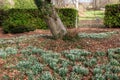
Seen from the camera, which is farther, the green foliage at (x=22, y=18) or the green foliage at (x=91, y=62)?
the green foliage at (x=22, y=18)

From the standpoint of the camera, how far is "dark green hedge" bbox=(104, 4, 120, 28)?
59.9 feet

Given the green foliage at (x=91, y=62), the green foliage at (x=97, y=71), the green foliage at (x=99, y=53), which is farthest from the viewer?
the green foliage at (x=99, y=53)

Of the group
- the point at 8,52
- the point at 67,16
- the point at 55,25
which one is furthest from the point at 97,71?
the point at 67,16

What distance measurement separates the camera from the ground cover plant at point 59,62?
666 cm

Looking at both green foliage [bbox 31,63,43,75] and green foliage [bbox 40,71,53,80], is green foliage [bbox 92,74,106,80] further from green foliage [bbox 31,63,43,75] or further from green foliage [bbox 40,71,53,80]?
green foliage [bbox 31,63,43,75]

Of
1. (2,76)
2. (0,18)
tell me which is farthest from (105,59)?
(0,18)

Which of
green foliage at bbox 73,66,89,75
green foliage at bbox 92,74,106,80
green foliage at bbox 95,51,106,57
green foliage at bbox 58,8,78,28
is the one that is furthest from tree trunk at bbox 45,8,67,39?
green foliage at bbox 58,8,78,28

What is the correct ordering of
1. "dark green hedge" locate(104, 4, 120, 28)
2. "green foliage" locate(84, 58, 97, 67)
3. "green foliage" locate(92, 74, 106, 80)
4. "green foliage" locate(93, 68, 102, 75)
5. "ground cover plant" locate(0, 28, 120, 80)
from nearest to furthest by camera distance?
"green foliage" locate(92, 74, 106, 80) → "ground cover plant" locate(0, 28, 120, 80) → "green foliage" locate(93, 68, 102, 75) → "green foliage" locate(84, 58, 97, 67) → "dark green hedge" locate(104, 4, 120, 28)

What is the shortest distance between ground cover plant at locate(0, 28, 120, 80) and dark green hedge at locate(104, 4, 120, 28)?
359 inches

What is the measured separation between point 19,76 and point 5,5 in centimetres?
1704

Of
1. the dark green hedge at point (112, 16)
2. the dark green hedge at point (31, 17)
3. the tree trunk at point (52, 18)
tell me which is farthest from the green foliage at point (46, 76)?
the dark green hedge at point (112, 16)

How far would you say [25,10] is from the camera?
1902cm

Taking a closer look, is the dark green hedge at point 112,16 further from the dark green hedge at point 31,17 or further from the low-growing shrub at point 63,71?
the low-growing shrub at point 63,71

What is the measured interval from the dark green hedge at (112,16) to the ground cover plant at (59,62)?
9.11 metres
